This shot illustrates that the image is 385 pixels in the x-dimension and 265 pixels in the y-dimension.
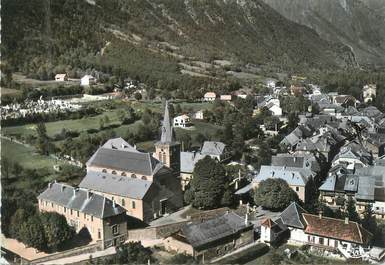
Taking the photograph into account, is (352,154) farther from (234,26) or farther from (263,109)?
(234,26)

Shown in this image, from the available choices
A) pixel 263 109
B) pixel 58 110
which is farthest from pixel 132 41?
pixel 58 110

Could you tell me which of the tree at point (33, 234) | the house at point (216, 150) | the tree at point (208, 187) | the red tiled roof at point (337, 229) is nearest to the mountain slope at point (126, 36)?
the house at point (216, 150)

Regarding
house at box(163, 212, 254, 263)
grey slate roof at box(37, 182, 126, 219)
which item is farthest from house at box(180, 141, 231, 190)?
house at box(163, 212, 254, 263)

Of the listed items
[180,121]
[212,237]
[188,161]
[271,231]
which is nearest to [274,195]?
[271,231]

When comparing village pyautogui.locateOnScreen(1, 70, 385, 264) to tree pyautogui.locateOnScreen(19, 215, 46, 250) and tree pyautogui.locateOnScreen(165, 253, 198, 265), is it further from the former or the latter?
tree pyautogui.locateOnScreen(19, 215, 46, 250)

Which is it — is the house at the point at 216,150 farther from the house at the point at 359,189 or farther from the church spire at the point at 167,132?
the church spire at the point at 167,132

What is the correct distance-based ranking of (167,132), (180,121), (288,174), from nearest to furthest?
(167,132)
(288,174)
(180,121)

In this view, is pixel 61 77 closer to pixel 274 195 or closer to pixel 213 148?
pixel 213 148
